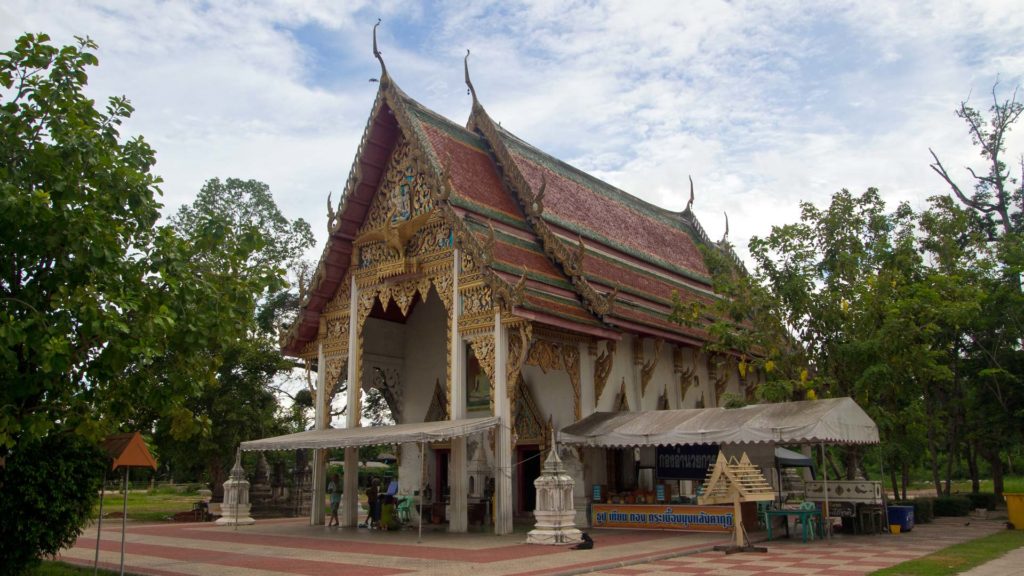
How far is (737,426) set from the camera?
13.1m

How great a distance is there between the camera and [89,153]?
798 cm

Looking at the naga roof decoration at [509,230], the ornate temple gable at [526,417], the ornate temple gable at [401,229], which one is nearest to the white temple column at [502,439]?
the naga roof decoration at [509,230]

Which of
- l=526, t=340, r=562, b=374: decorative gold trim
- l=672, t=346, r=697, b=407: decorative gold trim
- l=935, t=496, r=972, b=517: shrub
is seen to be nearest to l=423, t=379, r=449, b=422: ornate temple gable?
l=526, t=340, r=562, b=374: decorative gold trim

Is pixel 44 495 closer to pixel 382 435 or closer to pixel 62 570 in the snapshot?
pixel 62 570

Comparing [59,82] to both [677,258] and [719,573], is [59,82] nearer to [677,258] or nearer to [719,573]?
[719,573]

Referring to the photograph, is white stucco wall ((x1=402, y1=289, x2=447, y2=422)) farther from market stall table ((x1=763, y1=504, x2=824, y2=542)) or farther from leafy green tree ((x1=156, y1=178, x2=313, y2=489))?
market stall table ((x1=763, y1=504, x2=824, y2=542))

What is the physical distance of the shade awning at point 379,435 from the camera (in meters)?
13.0

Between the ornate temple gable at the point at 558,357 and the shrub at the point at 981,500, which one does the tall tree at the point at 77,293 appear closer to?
the ornate temple gable at the point at 558,357

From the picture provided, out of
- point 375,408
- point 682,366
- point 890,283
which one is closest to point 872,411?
point 890,283

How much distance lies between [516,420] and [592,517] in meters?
2.58

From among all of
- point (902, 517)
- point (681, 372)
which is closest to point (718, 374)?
point (681, 372)

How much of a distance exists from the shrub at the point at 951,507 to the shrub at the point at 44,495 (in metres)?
18.1

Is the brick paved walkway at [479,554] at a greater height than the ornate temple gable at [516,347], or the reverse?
the ornate temple gable at [516,347]

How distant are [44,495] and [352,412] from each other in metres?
8.84
